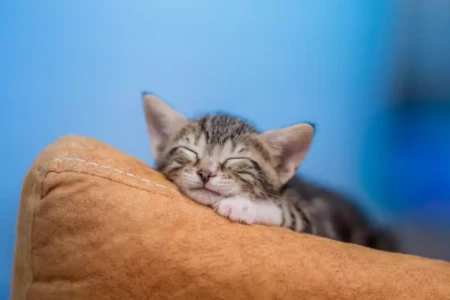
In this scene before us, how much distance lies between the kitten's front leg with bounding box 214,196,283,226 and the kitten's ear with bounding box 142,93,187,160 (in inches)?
13.5

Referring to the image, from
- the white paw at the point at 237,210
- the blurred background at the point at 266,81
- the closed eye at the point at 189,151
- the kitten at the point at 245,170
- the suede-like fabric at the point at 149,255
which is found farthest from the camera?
the blurred background at the point at 266,81

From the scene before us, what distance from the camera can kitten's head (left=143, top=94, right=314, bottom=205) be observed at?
1.05m

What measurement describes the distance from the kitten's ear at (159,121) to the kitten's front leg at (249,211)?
1.13 ft

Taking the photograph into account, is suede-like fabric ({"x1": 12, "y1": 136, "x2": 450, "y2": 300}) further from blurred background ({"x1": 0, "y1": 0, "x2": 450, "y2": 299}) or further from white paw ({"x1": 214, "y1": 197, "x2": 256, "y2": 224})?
blurred background ({"x1": 0, "y1": 0, "x2": 450, "y2": 299})

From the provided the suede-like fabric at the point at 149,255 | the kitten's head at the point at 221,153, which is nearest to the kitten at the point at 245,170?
the kitten's head at the point at 221,153

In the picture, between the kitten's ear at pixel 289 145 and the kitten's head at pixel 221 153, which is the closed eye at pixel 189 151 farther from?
the kitten's ear at pixel 289 145

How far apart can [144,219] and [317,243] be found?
33 centimetres

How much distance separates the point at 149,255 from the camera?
79 centimetres

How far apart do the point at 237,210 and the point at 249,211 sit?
3 cm

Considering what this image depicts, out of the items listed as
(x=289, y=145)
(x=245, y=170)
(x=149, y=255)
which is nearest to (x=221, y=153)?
(x=245, y=170)

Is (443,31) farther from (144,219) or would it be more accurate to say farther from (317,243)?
(144,219)

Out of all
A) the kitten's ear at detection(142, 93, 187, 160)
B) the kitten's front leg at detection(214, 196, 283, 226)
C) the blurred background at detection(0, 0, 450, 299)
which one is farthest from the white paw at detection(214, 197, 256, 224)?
the blurred background at detection(0, 0, 450, 299)

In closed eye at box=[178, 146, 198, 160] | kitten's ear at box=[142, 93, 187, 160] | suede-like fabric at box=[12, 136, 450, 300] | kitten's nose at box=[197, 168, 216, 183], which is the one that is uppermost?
kitten's ear at box=[142, 93, 187, 160]

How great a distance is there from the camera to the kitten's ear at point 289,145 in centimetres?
115
